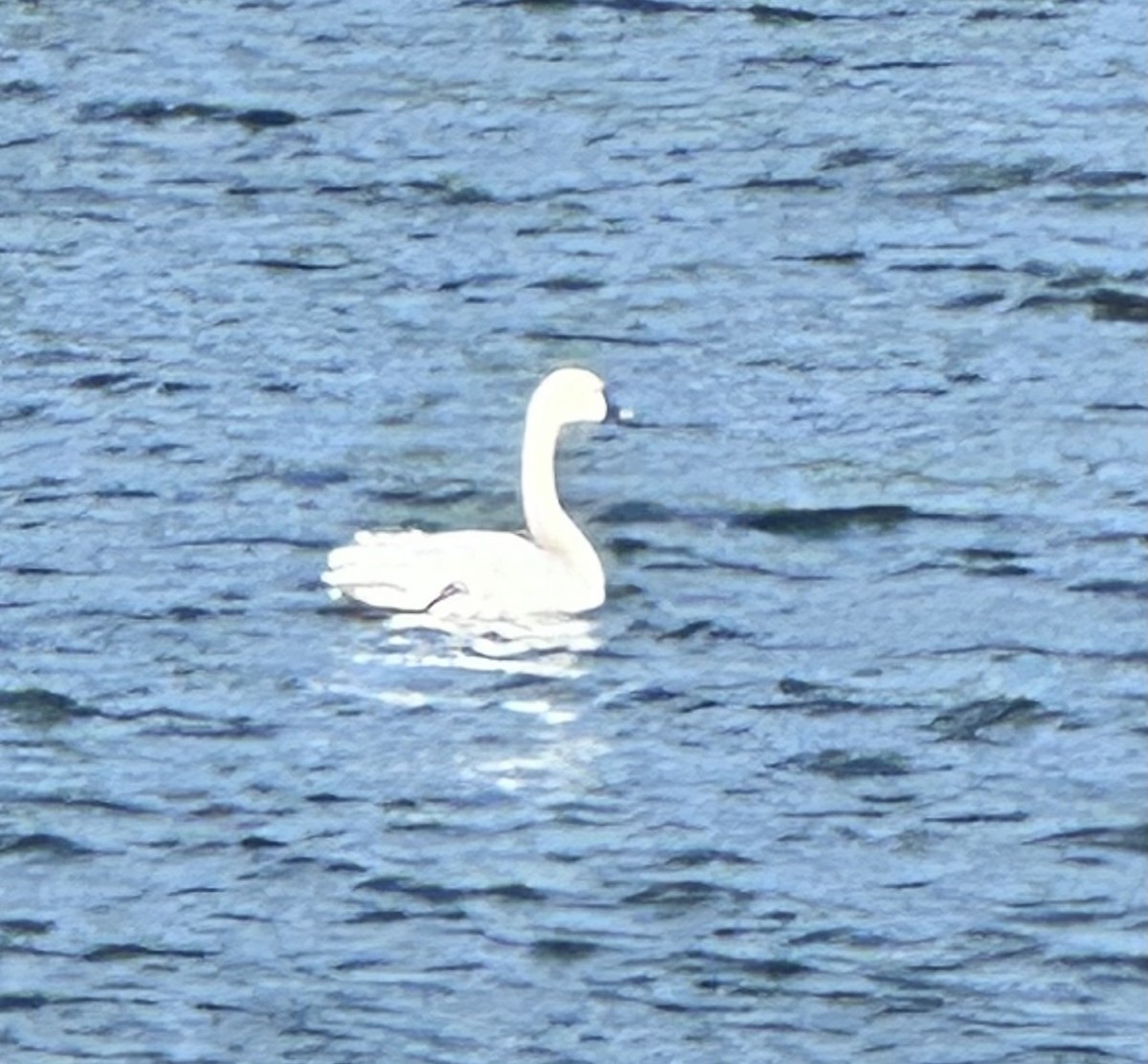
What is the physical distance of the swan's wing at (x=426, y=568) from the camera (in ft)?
37.8

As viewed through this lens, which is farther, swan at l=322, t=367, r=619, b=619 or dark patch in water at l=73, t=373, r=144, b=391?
Answer: dark patch in water at l=73, t=373, r=144, b=391

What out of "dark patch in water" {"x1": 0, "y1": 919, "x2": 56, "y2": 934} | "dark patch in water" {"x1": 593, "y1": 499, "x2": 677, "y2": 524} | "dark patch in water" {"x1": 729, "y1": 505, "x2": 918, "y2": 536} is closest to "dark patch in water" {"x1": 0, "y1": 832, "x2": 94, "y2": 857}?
"dark patch in water" {"x1": 0, "y1": 919, "x2": 56, "y2": 934}

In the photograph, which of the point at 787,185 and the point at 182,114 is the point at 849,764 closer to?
the point at 787,185

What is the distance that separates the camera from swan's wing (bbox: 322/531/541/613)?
37.8 ft

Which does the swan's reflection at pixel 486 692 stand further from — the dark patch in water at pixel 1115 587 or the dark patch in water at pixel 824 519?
the dark patch in water at pixel 1115 587

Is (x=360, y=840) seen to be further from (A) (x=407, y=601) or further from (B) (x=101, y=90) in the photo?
(B) (x=101, y=90)

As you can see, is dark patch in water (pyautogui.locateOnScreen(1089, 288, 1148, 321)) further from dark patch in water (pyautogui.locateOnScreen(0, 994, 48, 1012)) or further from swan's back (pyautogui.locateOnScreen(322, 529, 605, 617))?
dark patch in water (pyautogui.locateOnScreen(0, 994, 48, 1012))

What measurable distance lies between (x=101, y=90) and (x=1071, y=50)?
3.26 meters

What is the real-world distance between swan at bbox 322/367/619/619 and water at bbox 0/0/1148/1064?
0.09 metres

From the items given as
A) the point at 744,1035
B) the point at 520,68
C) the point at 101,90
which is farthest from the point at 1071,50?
the point at 744,1035

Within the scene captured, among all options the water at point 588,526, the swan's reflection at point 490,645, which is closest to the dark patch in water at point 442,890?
the water at point 588,526

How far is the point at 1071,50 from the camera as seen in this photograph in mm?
13945

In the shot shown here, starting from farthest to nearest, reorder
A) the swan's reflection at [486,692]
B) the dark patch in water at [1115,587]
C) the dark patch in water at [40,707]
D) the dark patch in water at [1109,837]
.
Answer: the dark patch in water at [1115,587]
the dark patch in water at [40,707]
the swan's reflection at [486,692]
the dark patch in water at [1109,837]

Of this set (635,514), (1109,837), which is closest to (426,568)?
(635,514)
